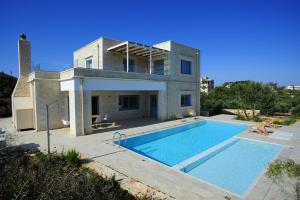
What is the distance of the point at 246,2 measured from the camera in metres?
13.5

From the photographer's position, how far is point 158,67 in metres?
21.6

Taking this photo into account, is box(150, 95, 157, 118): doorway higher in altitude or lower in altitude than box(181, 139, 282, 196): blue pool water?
higher

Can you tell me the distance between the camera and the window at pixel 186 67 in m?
22.4

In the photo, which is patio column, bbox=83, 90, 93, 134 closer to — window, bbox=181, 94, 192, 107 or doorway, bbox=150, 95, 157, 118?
doorway, bbox=150, 95, 157, 118

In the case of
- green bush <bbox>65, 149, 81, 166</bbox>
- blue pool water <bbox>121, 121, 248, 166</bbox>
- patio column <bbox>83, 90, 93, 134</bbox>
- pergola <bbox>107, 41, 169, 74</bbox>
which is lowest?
blue pool water <bbox>121, 121, 248, 166</bbox>

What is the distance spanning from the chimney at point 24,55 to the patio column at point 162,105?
13521 mm

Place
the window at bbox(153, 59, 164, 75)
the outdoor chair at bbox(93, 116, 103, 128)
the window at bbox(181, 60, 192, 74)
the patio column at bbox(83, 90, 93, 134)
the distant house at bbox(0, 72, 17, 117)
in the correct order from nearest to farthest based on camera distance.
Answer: the patio column at bbox(83, 90, 93, 134) → the outdoor chair at bbox(93, 116, 103, 128) → the window at bbox(153, 59, 164, 75) → the window at bbox(181, 60, 192, 74) → the distant house at bbox(0, 72, 17, 117)

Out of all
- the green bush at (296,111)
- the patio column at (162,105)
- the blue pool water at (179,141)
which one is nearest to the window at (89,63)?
the patio column at (162,105)

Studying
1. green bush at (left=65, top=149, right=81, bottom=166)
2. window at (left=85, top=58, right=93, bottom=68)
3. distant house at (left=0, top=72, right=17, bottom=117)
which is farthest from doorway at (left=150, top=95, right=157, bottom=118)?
distant house at (left=0, top=72, right=17, bottom=117)

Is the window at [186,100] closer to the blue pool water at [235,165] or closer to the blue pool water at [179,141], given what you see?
the blue pool water at [179,141]

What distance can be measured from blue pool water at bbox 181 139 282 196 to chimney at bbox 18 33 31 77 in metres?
17.3

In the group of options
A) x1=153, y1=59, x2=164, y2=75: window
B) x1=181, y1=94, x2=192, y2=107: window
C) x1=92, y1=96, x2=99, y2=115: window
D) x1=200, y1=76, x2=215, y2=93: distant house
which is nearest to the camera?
x1=92, y1=96, x2=99, y2=115: window

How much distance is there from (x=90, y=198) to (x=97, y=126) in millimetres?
12623

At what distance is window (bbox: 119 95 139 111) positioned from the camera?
64.8 ft
